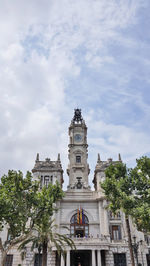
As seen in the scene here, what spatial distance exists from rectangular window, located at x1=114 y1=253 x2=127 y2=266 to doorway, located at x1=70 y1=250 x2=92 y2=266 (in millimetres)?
4681

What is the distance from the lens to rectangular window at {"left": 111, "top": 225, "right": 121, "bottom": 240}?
131ft

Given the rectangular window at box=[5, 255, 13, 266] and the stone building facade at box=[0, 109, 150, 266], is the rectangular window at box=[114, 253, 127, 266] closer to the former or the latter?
the stone building facade at box=[0, 109, 150, 266]

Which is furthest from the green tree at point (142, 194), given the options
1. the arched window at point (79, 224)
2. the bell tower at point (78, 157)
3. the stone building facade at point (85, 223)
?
the bell tower at point (78, 157)

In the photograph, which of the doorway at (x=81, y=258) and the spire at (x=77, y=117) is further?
the spire at (x=77, y=117)

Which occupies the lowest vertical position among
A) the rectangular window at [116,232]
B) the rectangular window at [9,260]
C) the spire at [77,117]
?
the rectangular window at [9,260]

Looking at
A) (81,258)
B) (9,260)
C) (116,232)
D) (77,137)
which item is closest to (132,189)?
(116,232)

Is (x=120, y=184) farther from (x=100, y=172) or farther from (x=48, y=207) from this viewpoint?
(x=100, y=172)

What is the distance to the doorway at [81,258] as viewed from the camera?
3912 cm

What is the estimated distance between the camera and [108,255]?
121 feet

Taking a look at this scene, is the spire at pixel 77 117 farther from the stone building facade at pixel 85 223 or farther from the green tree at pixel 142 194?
the green tree at pixel 142 194

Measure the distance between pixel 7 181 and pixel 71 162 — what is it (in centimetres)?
2441

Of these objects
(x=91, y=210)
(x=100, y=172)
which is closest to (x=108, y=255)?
(x=91, y=210)

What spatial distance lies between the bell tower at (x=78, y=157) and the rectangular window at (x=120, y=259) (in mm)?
13970

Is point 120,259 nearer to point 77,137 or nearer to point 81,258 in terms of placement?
point 81,258
